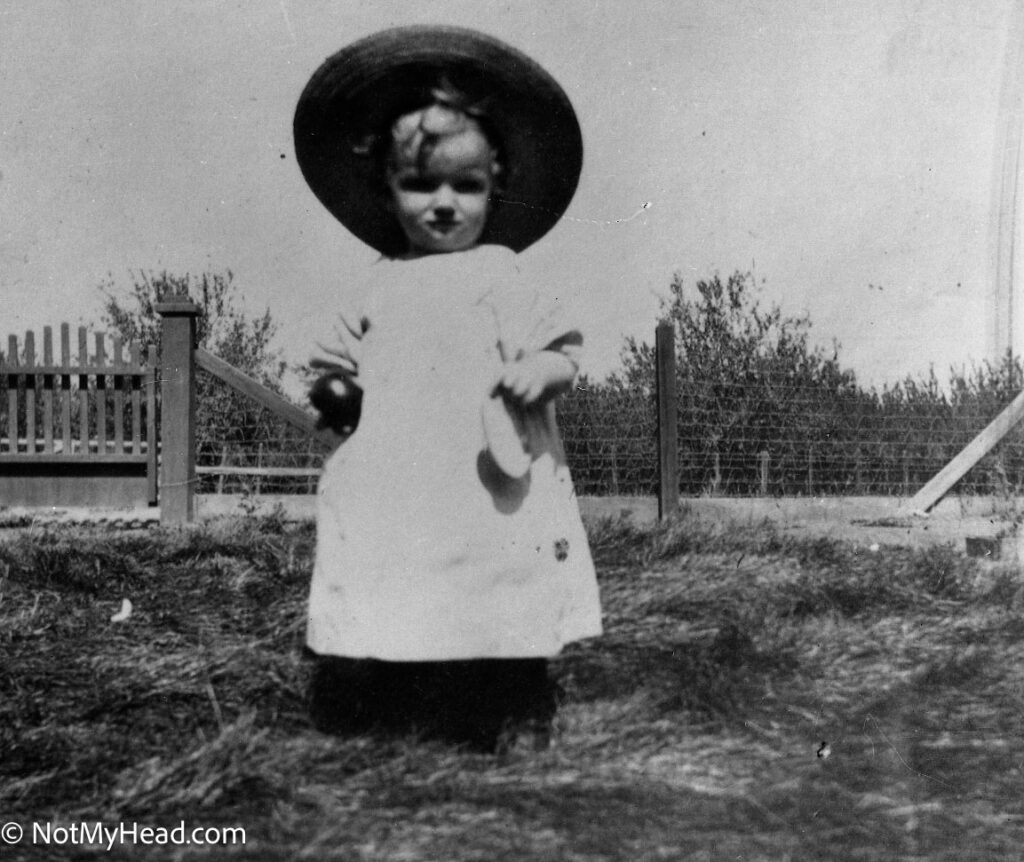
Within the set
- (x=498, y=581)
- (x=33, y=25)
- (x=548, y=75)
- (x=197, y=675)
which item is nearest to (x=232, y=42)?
(x=33, y=25)

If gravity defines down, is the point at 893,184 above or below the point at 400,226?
above

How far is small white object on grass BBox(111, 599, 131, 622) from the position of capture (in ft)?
6.89

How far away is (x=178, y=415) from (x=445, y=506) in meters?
1.78

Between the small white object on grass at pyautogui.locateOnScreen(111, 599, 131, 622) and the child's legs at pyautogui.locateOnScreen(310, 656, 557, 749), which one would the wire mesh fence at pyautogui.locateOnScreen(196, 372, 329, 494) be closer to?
the small white object on grass at pyautogui.locateOnScreen(111, 599, 131, 622)

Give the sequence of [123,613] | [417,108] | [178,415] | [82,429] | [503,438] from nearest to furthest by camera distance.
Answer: [503,438] < [417,108] < [123,613] < [178,415] < [82,429]

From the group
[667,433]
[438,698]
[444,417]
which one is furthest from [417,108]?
[667,433]

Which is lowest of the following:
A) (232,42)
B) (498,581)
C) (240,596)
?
(240,596)

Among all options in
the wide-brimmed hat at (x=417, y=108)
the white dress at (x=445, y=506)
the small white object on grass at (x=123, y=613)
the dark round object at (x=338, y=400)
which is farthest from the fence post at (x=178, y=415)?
the white dress at (x=445, y=506)

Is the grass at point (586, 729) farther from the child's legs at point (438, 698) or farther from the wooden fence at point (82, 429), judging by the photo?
the wooden fence at point (82, 429)

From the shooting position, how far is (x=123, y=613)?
6.98 feet

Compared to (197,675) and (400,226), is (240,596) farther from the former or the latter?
(400,226)

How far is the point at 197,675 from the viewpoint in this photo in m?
1.81

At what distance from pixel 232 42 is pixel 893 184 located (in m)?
1.45

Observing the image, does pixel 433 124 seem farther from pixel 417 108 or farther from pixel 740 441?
pixel 740 441
